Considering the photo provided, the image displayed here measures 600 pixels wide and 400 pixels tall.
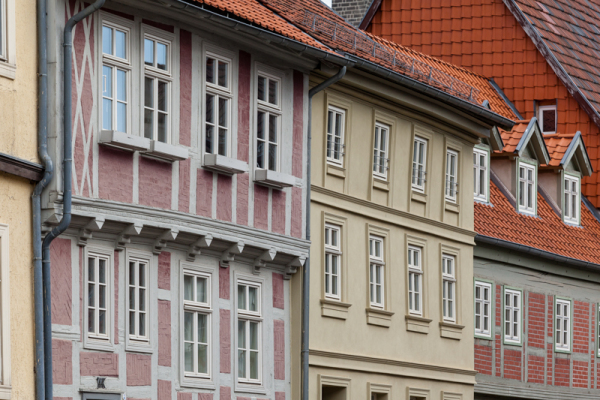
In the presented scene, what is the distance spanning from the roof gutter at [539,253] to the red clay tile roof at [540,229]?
186mm

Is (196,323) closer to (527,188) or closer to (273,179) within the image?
(273,179)

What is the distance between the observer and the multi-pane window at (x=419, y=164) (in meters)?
29.4

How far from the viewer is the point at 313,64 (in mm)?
25109

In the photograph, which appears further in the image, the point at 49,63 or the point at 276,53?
the point at 276,53

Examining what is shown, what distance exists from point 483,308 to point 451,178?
3194 millimetres

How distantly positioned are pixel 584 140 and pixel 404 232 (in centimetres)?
1335

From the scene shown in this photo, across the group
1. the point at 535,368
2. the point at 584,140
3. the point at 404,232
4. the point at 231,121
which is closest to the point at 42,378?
the point at 231,121

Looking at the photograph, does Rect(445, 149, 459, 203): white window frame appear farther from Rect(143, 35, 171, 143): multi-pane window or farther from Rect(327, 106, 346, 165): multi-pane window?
Rect(143, 35, 171, 143): multi-pane window

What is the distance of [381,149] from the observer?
2831 cm

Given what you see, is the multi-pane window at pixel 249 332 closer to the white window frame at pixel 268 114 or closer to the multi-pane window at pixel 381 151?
the white window frame at pixel 268 114

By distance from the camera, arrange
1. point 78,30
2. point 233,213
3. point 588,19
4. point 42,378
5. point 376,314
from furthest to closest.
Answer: point 588,19
point 376,314
point 233,213
point 78,30
point 42,378

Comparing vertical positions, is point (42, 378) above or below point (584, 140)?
below

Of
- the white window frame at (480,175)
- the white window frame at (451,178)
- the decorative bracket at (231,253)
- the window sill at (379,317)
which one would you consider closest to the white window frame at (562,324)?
the white window frame at (480,175)

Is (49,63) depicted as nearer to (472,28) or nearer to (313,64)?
(313,64)
